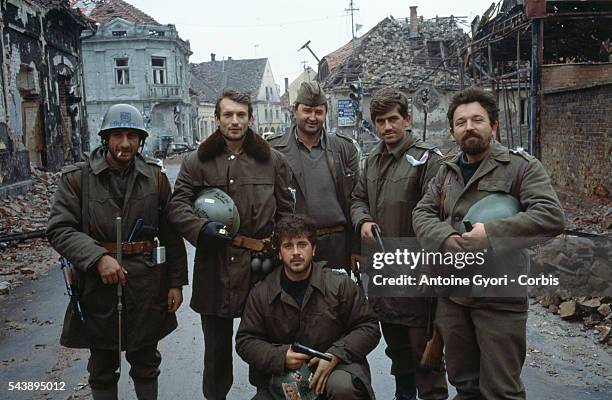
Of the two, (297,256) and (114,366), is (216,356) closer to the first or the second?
(114,366)

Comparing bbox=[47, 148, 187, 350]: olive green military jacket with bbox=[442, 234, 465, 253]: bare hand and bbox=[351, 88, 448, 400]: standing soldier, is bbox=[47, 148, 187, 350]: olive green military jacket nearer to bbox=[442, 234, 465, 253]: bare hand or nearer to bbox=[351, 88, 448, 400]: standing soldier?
bbox=[351, 88, 448, 400]: standing soldier

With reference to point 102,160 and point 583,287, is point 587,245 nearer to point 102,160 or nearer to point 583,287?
point 583,287

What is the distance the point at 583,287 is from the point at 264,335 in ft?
13.8

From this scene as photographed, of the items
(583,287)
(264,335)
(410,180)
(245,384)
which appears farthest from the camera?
(583,287)

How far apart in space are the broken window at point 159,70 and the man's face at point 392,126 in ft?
135

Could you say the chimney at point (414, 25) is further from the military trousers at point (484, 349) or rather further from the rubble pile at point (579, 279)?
the military trousers at point (484, 349)

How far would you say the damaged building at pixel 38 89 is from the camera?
14156 mm

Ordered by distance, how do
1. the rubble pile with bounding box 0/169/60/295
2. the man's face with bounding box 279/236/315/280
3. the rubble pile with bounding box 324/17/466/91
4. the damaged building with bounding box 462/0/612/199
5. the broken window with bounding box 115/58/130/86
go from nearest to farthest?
the man's face with bounding box 279/236/315/280 → the rubble pile with bounding box 0/169/60/295 → the damaged building with bounding box 462/0/612/199 → the rubble pile with bounding box 324/17/466/91 → the broken window with bounding box 115/58/130/86

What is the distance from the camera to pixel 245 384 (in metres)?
4.68

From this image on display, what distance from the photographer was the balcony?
1666 inches

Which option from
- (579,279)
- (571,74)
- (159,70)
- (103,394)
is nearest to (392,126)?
(103,394)

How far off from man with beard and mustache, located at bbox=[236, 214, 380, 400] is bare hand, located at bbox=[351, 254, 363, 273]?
2.17 ft

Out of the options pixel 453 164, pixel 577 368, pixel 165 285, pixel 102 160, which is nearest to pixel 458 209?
pixel 453 164

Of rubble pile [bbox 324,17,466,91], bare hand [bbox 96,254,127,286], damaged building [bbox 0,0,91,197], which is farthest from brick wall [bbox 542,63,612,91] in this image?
rubble pile [bbox 324,17,466,91]
